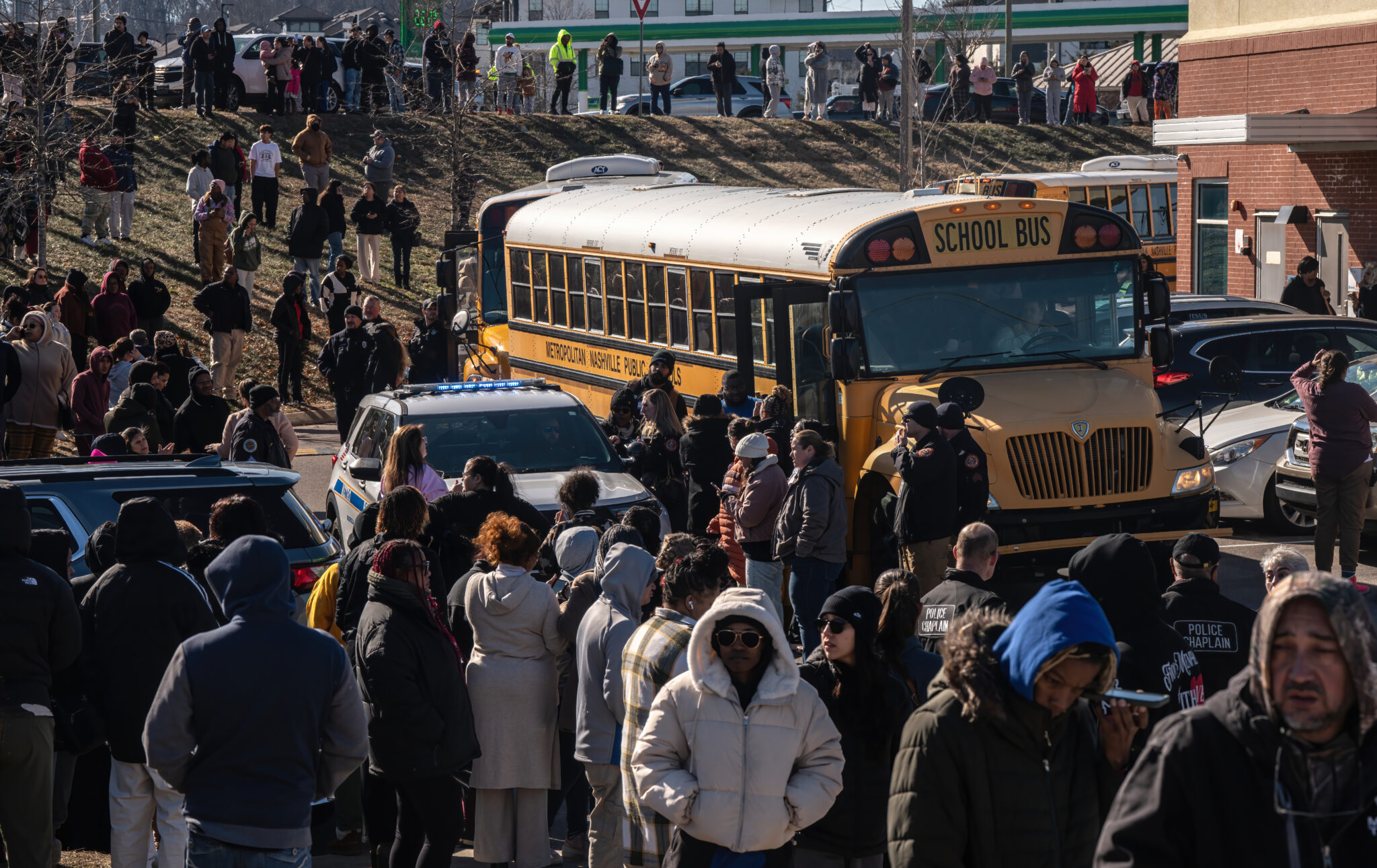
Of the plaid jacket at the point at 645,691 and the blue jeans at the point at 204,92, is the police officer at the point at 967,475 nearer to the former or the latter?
the plaid jacket at the point at 645,691

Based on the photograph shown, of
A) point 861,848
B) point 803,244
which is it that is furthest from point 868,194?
point 861,848

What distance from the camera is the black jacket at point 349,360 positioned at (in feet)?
51.9

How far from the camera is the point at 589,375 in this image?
15477 mm

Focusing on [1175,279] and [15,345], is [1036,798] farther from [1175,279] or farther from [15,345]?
[1175,279]

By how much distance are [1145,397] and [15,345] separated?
9.86m

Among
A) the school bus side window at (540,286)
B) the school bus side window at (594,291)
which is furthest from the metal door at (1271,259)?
the school bus side window at (594,291)

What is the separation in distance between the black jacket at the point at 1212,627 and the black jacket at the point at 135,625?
3.64m

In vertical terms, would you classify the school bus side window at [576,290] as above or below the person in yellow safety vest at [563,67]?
below

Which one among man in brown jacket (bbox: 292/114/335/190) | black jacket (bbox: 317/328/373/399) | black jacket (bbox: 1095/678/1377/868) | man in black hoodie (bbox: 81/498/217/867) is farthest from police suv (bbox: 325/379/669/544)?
man in brown jacket (bbox: 292/114/335/190)

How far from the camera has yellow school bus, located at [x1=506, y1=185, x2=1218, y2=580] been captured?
1045 cm

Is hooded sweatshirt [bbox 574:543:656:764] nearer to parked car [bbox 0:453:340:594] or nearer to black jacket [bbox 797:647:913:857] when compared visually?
black jacket [bbox 797:647:913:857]

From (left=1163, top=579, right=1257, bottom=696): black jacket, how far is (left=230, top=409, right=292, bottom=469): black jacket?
294 inches

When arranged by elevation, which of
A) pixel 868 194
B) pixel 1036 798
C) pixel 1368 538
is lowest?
pixel 1368 538

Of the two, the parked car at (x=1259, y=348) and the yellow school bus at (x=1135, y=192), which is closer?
the parked car at (x=1259, y=348)
